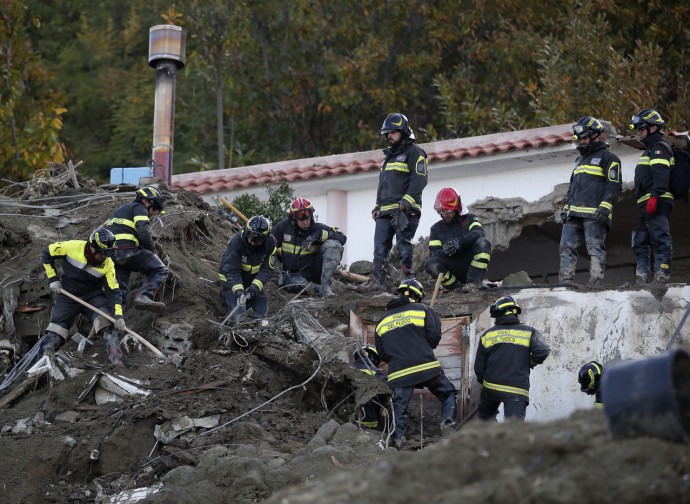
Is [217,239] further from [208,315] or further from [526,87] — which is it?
[526,87]

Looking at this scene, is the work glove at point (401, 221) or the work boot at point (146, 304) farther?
the work glove at point (401, 221)

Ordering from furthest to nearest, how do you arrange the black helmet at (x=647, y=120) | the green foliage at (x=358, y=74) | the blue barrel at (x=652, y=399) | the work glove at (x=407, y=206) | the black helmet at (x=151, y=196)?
the green foliage at (x=358, y=74), the work glove at (x=407, y=206), the black helmet at (x=151, y=196), the black helmet at (x=647, y=120), the blue barrel at (x=652, y=399)

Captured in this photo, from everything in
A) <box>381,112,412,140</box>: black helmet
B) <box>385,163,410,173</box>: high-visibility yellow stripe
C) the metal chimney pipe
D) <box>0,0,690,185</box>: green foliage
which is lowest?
<box>385,163,410,173</box>: high-visibility yellow stripe

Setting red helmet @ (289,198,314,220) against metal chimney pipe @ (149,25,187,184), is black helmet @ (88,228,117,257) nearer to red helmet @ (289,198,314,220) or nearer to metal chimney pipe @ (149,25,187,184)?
red helmet @ (289,198,314,220)

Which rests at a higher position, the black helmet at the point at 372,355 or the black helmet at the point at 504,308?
the black helmet at the point at 504,308

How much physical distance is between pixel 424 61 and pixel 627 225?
30.2 ft

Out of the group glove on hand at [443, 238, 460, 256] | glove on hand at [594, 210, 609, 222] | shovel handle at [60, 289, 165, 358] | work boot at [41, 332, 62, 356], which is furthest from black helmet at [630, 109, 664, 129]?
work boot at [41, 332, 62, 356]

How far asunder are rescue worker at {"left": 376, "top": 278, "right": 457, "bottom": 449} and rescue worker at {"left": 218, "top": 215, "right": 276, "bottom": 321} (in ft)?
7.40

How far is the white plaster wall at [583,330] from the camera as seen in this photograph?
11.0m

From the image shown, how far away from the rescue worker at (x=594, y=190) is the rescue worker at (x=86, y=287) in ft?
18.1

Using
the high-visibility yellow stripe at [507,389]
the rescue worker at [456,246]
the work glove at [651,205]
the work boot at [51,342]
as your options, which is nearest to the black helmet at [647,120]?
the work glove at [651,205]

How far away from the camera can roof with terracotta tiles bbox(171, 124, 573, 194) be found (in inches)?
583

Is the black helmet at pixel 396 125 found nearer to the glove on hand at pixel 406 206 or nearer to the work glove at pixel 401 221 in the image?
the glove on hand at pixel 406 206

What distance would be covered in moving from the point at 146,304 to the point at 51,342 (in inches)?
45.6
